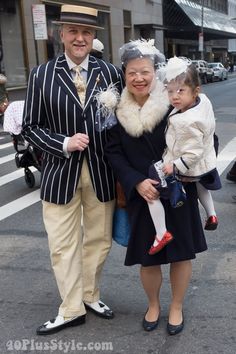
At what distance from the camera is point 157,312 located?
3.34 m

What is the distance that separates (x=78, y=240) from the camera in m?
3.29

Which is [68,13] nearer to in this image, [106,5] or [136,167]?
[136,167]

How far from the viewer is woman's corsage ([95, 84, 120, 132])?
2996mm

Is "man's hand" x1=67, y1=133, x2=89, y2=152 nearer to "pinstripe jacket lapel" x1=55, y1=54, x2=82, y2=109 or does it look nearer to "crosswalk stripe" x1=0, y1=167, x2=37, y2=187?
"pinstripe jacket lapel" x1=55, y1=54, x2=82, y2=109

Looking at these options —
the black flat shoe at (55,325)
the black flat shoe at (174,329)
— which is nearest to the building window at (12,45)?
the black flat shoe at (55,325)

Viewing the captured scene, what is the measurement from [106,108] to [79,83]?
25 cm

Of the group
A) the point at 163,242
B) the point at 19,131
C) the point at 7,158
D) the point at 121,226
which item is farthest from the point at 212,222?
the point at 7,158

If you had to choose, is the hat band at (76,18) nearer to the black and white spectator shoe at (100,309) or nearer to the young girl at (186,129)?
the young girl at (186,129)

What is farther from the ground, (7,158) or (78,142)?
(78,142)

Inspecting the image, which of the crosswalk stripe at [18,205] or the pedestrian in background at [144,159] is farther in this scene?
the crosswalk stripe at [18,205]

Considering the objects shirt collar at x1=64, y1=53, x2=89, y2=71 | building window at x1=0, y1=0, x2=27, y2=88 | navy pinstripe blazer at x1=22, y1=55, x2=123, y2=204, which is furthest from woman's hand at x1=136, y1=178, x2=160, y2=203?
building window at x1=0, y1=0, x2=27, y2=88

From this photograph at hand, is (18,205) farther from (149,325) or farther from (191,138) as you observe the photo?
(191,138)

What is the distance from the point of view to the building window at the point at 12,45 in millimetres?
20828

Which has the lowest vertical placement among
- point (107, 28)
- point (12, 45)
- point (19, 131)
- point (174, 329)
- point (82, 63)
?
point (174, 329)
